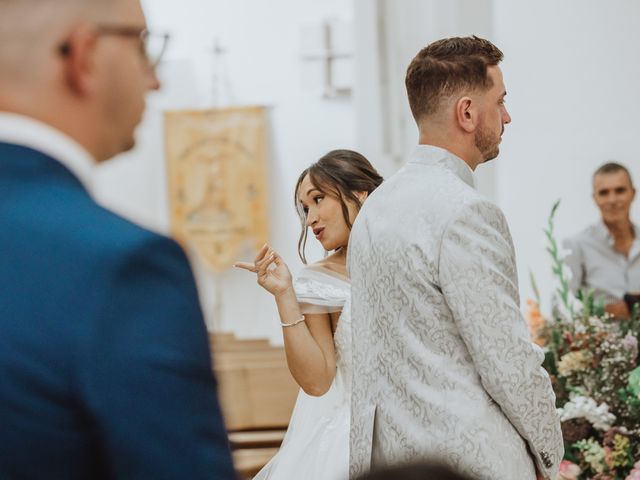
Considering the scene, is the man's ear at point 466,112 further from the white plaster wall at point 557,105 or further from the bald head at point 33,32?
the white plaster wall at point 557,105

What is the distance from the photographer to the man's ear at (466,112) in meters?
2.90

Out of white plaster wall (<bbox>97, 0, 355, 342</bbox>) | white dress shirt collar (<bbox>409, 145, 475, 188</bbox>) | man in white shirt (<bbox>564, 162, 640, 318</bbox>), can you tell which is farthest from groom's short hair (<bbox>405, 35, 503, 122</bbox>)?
white plaster wall (<bbox>97, 0, 355, 342</bbox>)

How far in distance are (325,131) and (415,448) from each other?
36.8ft

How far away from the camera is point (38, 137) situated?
1.19 m

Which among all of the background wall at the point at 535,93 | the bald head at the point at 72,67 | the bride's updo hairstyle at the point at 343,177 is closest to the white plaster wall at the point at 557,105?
the background wall at the point at 535,93

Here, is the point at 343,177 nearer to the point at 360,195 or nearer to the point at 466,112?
the point at 360,195

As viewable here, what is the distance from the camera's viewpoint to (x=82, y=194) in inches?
47.6

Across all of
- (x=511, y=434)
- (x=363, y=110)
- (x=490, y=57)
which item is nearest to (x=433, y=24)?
(x=363, y=110)

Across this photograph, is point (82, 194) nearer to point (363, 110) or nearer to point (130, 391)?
point (130, 391)

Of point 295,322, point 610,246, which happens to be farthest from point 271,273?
point 610,246

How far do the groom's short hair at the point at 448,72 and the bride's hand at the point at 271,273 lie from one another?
0.95 metres

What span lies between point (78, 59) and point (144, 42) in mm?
101

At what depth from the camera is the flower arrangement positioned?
3879 mm

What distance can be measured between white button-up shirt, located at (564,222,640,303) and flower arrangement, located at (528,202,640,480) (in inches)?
117
